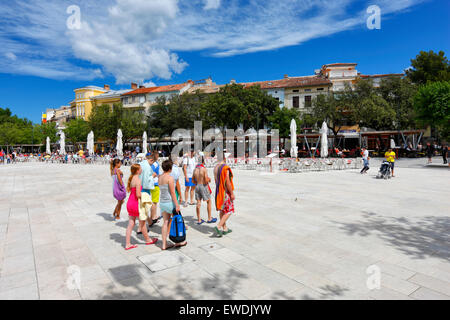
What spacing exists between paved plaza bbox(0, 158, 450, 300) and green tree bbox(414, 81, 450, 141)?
1509 cm

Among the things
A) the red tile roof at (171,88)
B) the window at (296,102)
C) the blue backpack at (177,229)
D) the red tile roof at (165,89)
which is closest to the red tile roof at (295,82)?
the window at (296,102)

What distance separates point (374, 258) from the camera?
13.3 feet

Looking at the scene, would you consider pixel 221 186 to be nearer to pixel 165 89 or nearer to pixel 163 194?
pixel 163 194

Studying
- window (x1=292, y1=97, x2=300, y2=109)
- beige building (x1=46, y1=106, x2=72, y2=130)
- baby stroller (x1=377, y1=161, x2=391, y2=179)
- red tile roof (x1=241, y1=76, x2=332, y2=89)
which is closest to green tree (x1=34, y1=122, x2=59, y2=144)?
beige building (x1=46, y1=106, x2=72, y2=130)

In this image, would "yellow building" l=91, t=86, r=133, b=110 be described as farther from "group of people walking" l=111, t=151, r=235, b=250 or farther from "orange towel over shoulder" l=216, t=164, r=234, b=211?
"orange towel over shoulder" l=216, t=164, r=234, b=211

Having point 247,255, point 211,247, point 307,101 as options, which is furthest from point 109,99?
point 247,255

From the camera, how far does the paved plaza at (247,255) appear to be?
10.5ft

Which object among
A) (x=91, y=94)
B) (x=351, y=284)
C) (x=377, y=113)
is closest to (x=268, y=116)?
(x=377, y=113)

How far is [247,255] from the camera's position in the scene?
13.7ft

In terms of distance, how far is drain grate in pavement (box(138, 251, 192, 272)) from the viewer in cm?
381

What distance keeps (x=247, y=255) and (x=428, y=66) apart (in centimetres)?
4134

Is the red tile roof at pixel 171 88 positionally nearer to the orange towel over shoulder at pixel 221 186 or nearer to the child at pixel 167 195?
the orange towel over shoulder at pixel 221 186

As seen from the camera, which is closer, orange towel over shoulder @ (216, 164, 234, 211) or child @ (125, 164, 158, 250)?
child @ (125, 164, 158, 250)
